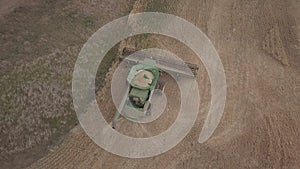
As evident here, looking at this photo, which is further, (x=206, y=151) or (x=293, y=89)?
(x=293, y=89)

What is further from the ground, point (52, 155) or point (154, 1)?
point (154, 1)

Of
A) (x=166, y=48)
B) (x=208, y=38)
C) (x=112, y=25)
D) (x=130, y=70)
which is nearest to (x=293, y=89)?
(x=208, y=38)

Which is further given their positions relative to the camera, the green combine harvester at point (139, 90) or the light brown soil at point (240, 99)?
the green combine harvester at point (139, 90)

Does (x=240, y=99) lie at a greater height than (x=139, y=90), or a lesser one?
lesser

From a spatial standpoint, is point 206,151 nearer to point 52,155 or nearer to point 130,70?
point 130,70

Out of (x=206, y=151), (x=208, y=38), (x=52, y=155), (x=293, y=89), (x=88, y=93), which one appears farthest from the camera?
(x=208, y=38)

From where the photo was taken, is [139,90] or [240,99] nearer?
[139,90]

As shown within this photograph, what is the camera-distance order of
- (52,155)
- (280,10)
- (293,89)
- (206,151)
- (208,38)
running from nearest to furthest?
1. (52,155)
2. (206,151)
3. (293,89)
4. (208,38)
5. (280,10)

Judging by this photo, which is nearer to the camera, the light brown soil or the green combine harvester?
the light brown soil
